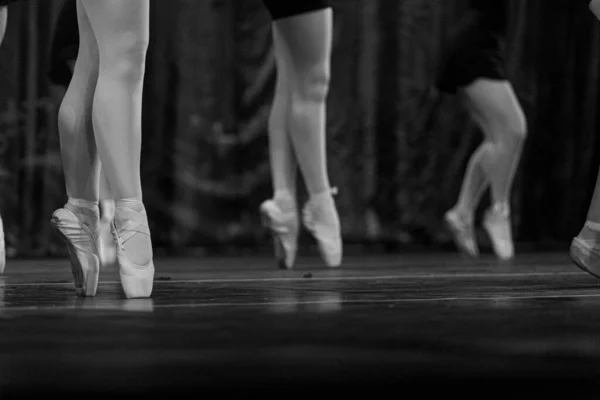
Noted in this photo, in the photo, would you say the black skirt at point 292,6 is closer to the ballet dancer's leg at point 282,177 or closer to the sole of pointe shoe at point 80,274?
the ballet dancer's leg at point 282,177

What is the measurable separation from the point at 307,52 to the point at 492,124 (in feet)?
3.83

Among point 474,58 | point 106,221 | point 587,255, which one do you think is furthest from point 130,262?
point 474,58

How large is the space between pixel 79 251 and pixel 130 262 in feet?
0.51

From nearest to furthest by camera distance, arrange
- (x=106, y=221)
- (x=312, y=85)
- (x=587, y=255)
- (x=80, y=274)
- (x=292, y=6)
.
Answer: (x=80, y=274), (x=587, y=255), (x=292, y=6), (x=312, y=85), (x=106, y=221)

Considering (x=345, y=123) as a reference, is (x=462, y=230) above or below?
below

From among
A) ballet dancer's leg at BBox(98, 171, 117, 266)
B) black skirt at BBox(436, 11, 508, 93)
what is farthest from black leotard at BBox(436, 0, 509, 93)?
ballet dancer's leg at BBox(98, 171, 117, 266)

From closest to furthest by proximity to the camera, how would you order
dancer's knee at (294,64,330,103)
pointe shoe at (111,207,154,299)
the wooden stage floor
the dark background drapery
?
1. the wooden stage floor
2. pointe shoe at (111,207,154,299)
3. dancer's knee at (294,64,330,103)
4. the dark background drapery

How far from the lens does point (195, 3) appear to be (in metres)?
4.80

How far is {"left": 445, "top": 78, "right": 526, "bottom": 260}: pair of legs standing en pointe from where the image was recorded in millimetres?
3877

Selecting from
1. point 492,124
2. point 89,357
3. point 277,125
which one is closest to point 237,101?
point 492,124

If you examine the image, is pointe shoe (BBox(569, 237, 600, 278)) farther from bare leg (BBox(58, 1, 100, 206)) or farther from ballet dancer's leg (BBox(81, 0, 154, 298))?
bare leg (BBox(58, 1, 100, 206))

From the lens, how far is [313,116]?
3.07 metres

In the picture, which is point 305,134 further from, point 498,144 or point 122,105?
point 122,105

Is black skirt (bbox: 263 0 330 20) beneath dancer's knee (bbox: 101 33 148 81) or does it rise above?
above
